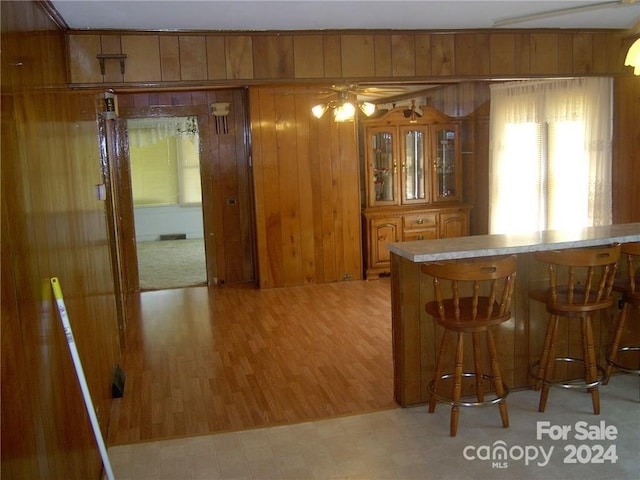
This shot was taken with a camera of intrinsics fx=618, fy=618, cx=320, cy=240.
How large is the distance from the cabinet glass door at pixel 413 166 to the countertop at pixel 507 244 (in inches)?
137

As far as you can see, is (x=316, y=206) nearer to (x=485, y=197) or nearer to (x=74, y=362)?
(x=485, y=197)

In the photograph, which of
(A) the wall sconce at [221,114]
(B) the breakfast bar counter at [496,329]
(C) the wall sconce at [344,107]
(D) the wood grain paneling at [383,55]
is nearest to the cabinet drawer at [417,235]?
(C) the wall sconce at [344,107]

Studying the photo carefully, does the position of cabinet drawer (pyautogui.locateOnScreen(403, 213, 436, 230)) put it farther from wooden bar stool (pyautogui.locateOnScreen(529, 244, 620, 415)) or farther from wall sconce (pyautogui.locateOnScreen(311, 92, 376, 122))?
wooden bar stool (pyautogui.locateOnScreen(529, 244, 620, 415))

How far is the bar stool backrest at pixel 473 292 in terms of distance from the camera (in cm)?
293

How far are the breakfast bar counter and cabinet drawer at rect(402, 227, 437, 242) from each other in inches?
129

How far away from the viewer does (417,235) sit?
709cm

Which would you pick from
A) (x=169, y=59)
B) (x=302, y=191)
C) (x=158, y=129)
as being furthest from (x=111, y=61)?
(x=158, y=129)

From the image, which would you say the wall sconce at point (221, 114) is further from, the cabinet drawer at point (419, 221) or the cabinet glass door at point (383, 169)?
the cabinet drawer at point (419, 221)

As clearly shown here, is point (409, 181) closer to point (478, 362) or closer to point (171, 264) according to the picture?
point (171, 264)

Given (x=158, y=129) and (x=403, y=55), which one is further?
(x=158, y=129)

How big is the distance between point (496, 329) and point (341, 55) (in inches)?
74.0

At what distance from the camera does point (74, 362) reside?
2.27m

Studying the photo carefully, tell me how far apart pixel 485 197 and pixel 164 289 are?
3849 millimetres

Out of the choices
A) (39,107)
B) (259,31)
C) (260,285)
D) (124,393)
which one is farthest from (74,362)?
(260,285)
